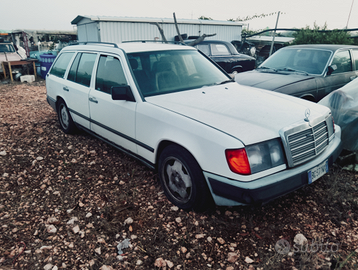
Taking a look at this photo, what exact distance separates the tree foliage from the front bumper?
39.7 feet

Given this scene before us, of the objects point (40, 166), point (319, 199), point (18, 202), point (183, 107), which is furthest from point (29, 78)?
point (319, 199)

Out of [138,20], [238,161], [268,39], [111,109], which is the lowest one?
[238,161]

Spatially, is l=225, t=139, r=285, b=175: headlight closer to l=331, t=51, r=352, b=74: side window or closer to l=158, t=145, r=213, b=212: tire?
l=158, t=145, r=213, b=212: tire

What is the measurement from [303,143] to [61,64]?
176 inches

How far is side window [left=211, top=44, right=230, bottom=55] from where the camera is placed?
978cm

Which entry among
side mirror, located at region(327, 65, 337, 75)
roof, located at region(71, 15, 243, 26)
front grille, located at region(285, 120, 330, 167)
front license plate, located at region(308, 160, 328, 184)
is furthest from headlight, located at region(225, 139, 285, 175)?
roof, located at region(71, 15, 243, 26)

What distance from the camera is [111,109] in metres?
3.50

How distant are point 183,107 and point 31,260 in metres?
2.00

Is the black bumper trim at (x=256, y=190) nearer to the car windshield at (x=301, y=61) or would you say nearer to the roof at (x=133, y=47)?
the roof at (x=133, y=47)

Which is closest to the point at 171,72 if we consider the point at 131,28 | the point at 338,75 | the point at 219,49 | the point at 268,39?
the point at 338,75

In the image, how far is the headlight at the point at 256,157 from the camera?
7.34 feet

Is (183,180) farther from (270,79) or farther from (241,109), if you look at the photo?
(270,79)

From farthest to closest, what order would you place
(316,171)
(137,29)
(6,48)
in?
(137,29) < (6,48) < (316,171)

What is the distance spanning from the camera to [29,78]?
11719 mm
